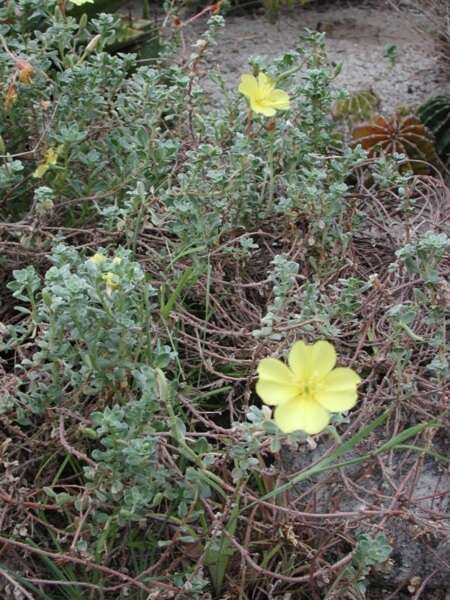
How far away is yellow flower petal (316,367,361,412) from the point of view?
1.33m

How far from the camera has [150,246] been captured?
7.04ft

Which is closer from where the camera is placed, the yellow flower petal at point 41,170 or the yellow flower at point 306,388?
the yellow flower at point 306,388

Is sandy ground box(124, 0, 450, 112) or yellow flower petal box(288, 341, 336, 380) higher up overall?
yellow flower petal box(288, 341, 336, 380)

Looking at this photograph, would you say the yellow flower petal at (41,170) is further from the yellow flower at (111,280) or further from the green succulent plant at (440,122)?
the green succulent plant at (440,122)

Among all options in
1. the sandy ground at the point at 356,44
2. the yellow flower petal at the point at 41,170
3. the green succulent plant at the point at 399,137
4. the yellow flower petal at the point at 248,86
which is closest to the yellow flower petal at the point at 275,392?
the yellow flower petal at the point at 248,86

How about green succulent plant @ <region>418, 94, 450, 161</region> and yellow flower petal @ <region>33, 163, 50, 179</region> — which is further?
green succulent plant @ <region>418, 94, 450, 161</region>

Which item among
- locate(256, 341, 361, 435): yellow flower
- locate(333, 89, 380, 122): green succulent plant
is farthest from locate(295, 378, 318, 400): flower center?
locate(333, 89, 380, 122): green succulent plant

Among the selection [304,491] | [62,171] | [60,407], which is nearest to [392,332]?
[304,491]

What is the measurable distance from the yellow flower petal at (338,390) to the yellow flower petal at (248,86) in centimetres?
75

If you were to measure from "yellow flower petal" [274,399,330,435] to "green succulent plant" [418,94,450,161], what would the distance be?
1928 mm

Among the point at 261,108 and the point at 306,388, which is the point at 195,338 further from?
the point at 306,388

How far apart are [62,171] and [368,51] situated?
192 centimetres

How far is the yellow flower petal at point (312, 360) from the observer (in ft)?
4.44

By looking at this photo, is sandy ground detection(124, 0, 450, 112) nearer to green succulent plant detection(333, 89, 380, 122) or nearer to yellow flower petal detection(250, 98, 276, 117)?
green succulent plant detection(333, 89, 380, 122)
